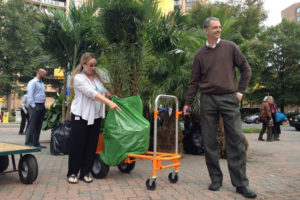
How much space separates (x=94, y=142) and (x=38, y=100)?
3.36 meters

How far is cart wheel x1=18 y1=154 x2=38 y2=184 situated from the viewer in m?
3.49

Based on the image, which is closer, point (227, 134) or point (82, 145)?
point (227, 134)

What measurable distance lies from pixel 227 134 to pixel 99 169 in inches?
68.3

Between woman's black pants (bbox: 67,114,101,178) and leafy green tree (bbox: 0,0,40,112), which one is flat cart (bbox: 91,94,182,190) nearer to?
woman's black pants (bbox: 67,114,101,178)

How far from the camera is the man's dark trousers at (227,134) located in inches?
132

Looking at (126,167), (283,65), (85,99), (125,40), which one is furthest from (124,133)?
(283,65)

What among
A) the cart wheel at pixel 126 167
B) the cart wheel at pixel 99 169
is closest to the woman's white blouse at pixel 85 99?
the cart wheel at pixel 99 169

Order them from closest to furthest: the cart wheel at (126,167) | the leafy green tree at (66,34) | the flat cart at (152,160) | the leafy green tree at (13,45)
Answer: the flat cart at (152,160)
the cart wheel at (126,167)
the leafy green tree at (66,34)
the leafy green tree at (13,45)

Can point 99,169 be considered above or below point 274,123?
below

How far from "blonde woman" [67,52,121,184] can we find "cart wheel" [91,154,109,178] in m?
0.19

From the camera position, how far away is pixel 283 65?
3638cm

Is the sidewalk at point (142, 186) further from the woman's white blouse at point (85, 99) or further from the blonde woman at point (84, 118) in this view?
the woman's white blouse at point (85, 99)

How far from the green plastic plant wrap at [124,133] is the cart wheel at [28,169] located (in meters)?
0.83

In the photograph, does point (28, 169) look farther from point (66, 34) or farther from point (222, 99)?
point (66, 34)
